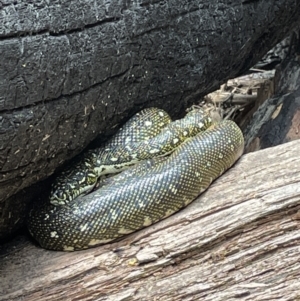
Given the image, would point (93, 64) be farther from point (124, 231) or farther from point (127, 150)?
point (124, 231)

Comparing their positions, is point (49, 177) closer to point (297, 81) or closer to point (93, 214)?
point (93, 214)

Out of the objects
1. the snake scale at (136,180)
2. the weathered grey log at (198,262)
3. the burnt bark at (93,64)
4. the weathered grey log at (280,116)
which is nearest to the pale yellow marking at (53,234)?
the snake scale at (136,180)

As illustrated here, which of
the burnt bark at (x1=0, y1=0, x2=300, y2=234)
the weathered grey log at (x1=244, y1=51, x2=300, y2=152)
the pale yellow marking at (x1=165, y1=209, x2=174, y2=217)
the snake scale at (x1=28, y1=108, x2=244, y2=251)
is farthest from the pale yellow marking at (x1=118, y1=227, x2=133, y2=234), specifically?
the weathered grey log at (x1=244, y1=51, x2=300, y2=152)

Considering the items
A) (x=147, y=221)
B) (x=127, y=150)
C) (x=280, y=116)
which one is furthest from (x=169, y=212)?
(x=280, y=116)

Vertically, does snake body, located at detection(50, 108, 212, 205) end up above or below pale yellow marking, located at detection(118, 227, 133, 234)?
above

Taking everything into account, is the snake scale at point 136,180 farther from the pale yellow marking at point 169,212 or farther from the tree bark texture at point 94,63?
the tree bark texture at point 94,63

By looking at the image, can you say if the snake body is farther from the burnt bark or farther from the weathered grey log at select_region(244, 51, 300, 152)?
the weathered grey log at select_region(244, 51, 300, 152)
